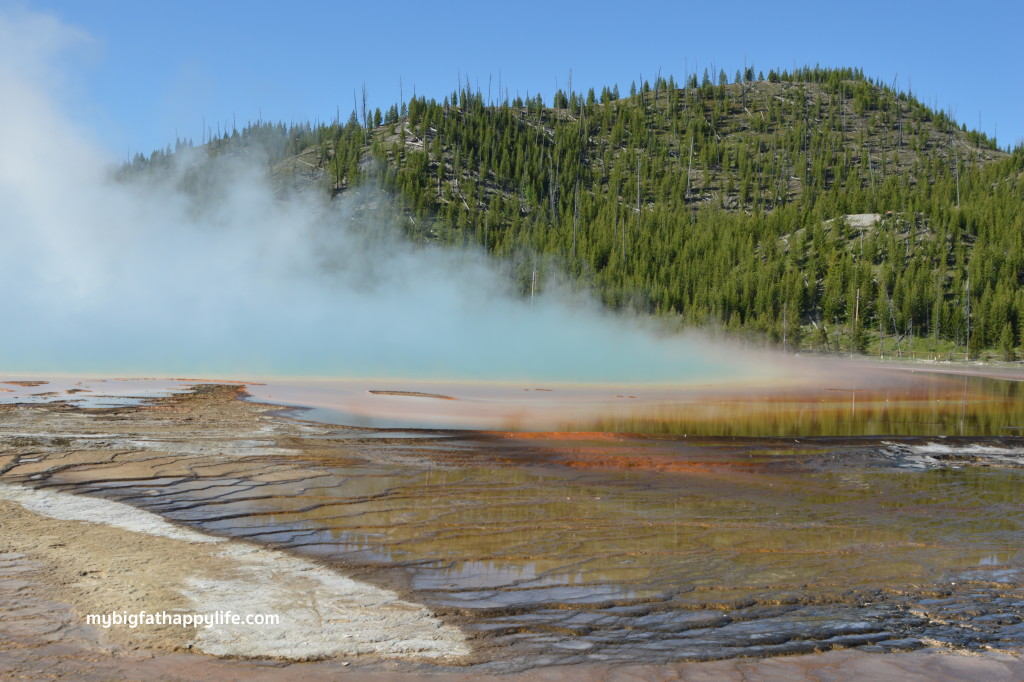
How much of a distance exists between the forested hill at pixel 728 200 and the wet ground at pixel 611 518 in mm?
75030

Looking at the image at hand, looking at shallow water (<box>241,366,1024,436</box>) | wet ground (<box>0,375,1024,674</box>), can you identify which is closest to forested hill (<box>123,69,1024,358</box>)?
shallow water (<box>241,366,1024,436</box>)

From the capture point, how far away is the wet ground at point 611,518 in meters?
7.24

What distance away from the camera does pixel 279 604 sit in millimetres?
7297

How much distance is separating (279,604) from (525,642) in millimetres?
2364

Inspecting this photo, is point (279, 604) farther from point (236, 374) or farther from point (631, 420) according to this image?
point (236, 374)

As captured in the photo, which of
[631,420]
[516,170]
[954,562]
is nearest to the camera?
[954,562]

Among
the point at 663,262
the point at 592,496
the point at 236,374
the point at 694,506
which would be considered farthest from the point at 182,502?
the point at 663,262

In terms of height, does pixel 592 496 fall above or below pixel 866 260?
below

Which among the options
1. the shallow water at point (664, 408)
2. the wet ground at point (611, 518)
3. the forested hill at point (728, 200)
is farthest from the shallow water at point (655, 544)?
the forested hill at point (728, 200)

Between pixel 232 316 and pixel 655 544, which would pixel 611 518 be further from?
pixel 232 316

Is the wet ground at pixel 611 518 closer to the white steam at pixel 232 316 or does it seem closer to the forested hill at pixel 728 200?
A: the white steam at pixel 232 316

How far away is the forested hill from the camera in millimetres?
92875

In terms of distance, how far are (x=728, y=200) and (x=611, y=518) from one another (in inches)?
5738

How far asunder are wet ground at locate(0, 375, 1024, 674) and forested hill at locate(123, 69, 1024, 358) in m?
75.0
